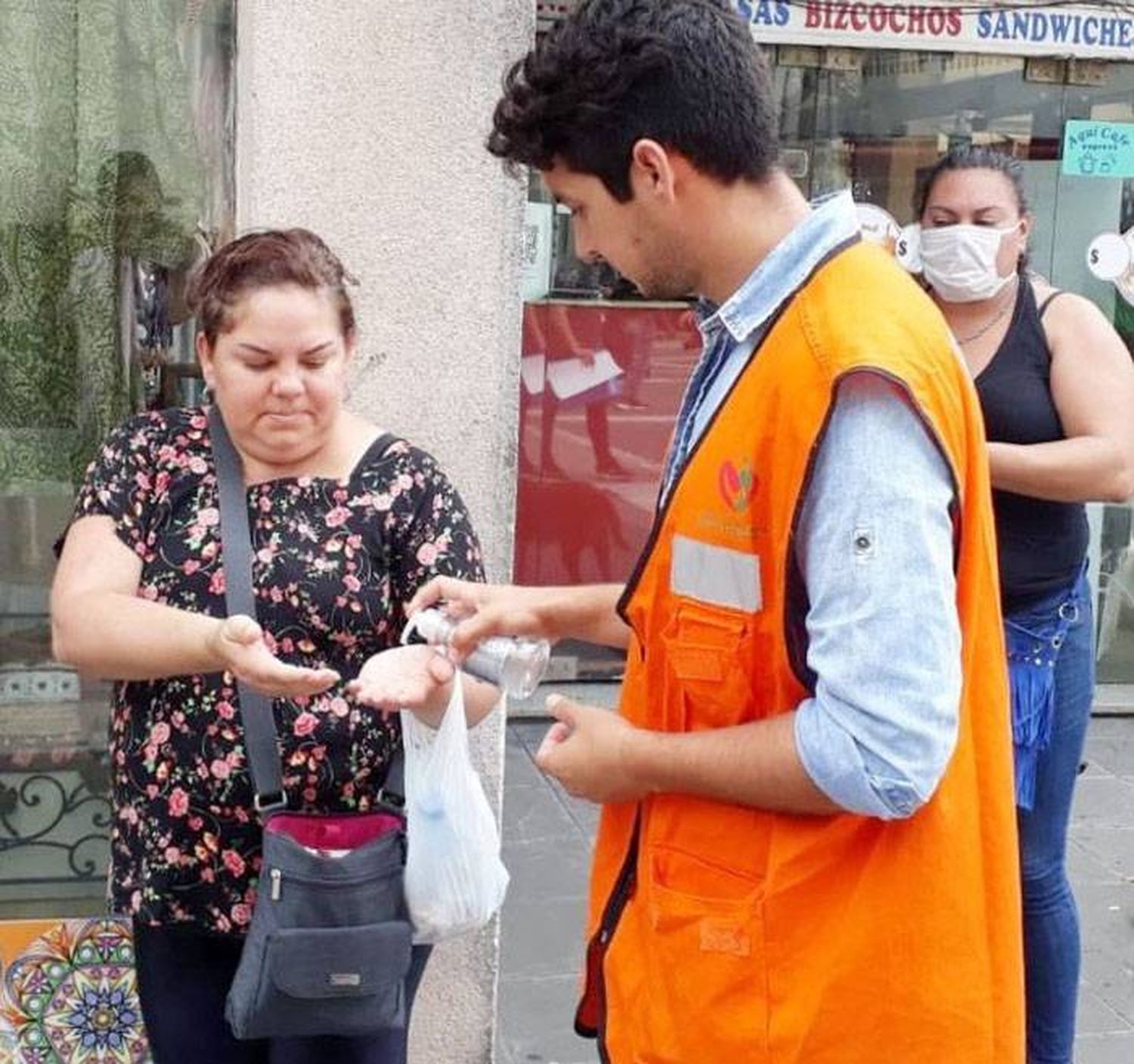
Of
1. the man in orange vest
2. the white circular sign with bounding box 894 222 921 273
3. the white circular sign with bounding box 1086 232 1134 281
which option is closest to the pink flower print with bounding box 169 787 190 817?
the man in orange vest

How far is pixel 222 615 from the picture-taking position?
2.47m

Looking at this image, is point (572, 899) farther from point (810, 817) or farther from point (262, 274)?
point (810, 817)

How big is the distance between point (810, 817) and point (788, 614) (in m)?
0.22

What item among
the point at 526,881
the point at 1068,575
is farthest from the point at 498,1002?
the point at 1068,575

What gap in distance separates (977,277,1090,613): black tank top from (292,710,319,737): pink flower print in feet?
4.98

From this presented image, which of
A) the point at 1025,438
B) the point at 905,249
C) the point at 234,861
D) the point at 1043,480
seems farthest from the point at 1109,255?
the point at 234,861

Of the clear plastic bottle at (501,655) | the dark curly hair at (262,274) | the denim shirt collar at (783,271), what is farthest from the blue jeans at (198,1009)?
the denim shirt collar at (783,271)

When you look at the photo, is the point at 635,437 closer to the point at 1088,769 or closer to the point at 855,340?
the point at 1088,769

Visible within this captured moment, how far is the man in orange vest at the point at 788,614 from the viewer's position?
1630 mm

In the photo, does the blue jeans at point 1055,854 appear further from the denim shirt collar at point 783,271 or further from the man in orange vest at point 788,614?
the denim shirt collar at point 783,271

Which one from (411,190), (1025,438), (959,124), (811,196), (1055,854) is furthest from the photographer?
(959,124)

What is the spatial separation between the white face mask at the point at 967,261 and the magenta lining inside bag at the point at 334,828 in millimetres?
1698

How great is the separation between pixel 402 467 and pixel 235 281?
1.27 ft

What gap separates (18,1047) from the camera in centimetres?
341
